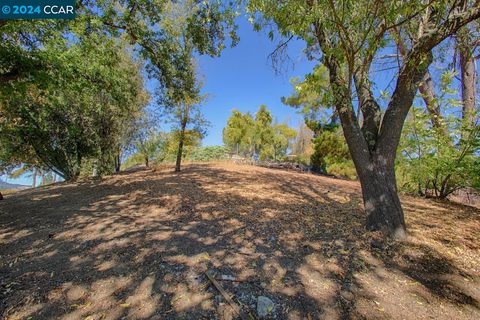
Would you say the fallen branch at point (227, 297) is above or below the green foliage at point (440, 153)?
below

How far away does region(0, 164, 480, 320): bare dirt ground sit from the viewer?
202 cm

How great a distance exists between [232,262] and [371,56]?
2.83 metres

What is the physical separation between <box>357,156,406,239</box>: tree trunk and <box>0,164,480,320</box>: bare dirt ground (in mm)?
188

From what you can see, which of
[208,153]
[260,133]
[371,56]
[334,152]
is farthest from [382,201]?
[260,133]

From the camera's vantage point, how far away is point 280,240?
3.16 m

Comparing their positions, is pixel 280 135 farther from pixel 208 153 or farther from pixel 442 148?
pixel 442 148

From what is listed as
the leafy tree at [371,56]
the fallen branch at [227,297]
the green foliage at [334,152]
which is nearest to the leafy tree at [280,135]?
the green foliage at [334,152]

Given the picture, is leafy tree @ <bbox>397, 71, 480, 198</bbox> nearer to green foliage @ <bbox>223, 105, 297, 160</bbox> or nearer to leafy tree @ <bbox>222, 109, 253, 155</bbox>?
green foliage @ <bbox>223, 105, 297, 160</bbox>

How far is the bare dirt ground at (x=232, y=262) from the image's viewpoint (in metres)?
2.02

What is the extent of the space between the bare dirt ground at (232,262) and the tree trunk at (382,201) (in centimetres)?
19

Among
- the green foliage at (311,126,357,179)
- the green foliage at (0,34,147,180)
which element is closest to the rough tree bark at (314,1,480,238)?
the green foliage at (0,34,147,180)

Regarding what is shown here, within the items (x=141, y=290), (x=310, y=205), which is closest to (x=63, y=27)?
(x=141, y=290)

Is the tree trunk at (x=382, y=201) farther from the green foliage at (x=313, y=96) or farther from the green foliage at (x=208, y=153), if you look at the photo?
the green foliage at (x=208, y=153)

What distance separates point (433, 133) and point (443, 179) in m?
1.38
